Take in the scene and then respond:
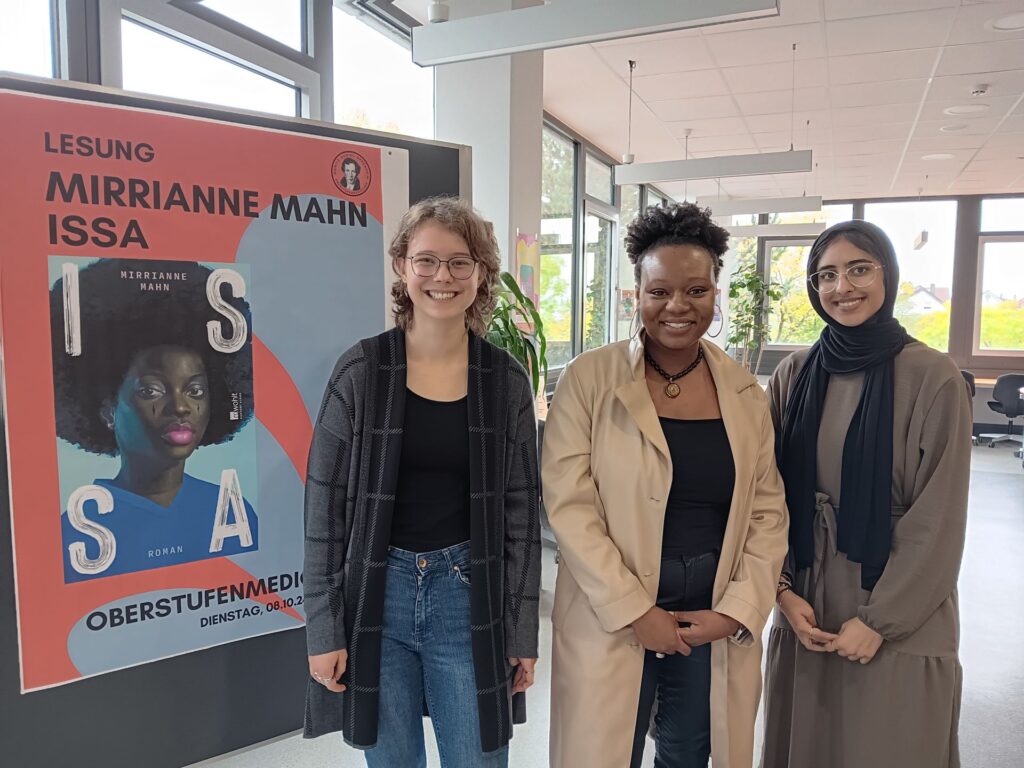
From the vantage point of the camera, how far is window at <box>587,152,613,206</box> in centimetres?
741

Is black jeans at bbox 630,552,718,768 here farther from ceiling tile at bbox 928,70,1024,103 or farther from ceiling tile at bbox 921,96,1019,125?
ceiling tile at bbox 921,96,1019,125

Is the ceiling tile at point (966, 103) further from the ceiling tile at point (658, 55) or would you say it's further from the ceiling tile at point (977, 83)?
the ceiling tile at point (658, 55)

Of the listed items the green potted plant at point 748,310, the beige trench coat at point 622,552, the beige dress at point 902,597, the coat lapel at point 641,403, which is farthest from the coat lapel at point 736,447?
the green potted plant at point 748,310

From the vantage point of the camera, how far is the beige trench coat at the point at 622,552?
55.9 inches

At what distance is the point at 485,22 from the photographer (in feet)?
8.13

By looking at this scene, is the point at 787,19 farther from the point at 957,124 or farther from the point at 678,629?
the point at 678,629

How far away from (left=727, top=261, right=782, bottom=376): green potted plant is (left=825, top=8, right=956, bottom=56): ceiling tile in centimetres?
536

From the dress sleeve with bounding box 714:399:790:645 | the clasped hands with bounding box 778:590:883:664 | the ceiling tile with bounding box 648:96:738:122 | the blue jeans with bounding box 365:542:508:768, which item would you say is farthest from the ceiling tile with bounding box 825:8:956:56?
the blue jeans with bounding box 365:542:508:768

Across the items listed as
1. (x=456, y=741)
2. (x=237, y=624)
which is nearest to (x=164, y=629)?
(x=237, y=624)

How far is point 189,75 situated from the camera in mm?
2656

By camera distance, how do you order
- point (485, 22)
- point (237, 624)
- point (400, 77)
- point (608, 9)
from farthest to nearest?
1. point (400, 77)
2. point (485, 22)
3. point (608, 9)
4. point (237, 624)

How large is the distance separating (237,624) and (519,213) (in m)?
2.95

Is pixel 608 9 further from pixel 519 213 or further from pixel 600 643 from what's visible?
pixel 519 213

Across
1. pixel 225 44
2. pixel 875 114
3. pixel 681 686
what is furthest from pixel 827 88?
pixel 681 686
